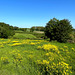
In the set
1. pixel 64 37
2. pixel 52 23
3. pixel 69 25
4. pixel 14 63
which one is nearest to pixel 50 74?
pixel 14 63

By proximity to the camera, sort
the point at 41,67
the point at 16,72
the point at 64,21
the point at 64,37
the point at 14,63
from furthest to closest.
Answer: the point at 64,21
the point at 64,37
the point at 14,63
the point at 41,67
the point at 16,72

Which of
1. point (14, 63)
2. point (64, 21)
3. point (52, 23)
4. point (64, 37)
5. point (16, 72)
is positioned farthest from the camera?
point (52, 23)

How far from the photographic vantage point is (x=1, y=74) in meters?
4.47

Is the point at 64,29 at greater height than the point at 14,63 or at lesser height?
greater

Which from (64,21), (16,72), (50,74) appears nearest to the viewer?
(50,74)

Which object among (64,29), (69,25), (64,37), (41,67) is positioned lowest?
(41,67)

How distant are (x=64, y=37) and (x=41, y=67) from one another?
41.6 ft

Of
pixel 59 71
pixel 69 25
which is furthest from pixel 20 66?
pixel 69 25

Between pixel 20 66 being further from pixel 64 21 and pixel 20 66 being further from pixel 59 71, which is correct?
pixel 64 21

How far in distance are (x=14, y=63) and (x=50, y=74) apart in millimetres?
3331

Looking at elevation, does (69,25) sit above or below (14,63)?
above

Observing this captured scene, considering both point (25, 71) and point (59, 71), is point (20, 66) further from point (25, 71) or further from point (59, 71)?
point (59, 71)

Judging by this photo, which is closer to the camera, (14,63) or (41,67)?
(41,67)

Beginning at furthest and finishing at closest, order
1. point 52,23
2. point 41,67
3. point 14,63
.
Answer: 1. point 52,23
2. point 14,63
3. point 41,67
